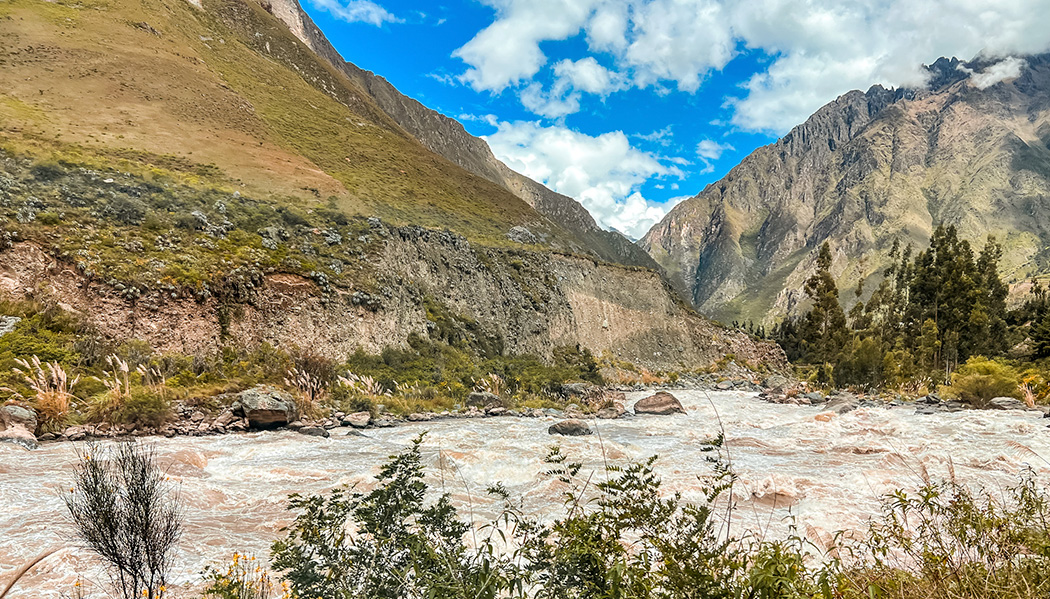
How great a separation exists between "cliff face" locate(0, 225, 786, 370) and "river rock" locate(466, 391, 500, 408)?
812 cm

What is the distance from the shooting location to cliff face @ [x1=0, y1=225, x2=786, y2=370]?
875 inches

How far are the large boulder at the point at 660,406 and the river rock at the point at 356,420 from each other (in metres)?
15.0

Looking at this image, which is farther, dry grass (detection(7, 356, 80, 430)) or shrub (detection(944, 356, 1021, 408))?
shrub (detection(944, 356, 1021, 408))

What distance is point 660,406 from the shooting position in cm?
2858

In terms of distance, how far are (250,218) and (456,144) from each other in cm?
11997

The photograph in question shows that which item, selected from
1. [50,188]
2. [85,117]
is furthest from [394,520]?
[85,117]

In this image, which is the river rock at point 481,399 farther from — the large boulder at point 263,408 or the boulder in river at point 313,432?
the boulder in river at point 313,432

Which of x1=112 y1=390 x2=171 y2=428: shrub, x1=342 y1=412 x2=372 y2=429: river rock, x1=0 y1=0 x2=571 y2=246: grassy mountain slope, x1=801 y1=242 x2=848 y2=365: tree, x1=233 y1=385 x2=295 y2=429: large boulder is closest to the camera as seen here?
x1=112 y1=390 x2=171 y2=428: shrub

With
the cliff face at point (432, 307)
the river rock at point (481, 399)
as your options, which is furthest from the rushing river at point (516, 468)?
the cliff face at point (432, 307)

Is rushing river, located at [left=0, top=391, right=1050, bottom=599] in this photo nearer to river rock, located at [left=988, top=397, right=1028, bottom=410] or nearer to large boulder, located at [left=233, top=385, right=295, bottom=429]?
large boulder, located at [left=233, top=385, right=295, bottom=429]

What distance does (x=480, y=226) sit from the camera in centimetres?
5962

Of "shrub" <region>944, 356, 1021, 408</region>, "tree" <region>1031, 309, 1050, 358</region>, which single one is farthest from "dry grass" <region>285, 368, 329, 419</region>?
"tree" <region>1031, 309, 1050, 358</region>

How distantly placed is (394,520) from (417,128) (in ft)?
450

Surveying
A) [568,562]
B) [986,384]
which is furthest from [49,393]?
[986,384]
